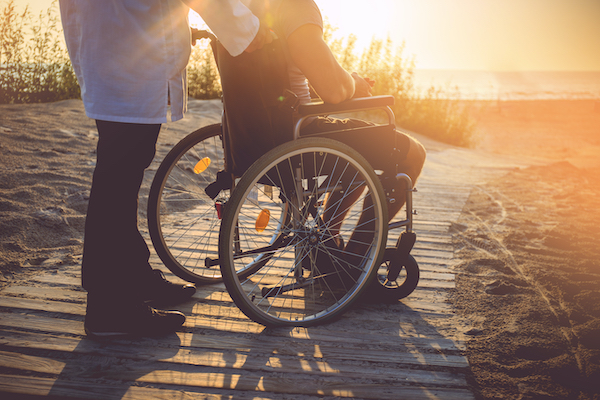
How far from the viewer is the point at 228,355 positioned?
1523 millimetres

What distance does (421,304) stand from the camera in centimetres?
197

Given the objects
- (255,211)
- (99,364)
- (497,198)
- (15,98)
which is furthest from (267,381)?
(15,98)

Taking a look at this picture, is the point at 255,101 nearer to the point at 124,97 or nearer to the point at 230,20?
the point at 230,20

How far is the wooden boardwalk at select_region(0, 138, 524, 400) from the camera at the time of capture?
1349mm

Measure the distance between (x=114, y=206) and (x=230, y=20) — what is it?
2.52 ft

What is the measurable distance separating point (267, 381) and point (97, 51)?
1232 millimetres

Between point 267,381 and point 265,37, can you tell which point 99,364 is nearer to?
point 267,381

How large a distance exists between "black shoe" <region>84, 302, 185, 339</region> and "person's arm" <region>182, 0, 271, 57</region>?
1022 millimetres

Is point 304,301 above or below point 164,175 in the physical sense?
below

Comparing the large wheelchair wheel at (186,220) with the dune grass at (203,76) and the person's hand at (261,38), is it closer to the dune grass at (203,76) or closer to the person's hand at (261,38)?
the person's hand at (261,38)

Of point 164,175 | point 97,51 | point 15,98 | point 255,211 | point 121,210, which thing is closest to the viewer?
point 97,51

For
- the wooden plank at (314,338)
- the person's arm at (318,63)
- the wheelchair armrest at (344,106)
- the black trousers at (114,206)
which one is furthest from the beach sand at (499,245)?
the person's arm at (318,63)

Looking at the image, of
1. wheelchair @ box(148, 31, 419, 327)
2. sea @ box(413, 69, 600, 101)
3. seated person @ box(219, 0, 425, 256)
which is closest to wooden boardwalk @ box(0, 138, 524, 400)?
wheelchair @ box(148, 31, 419, 327)

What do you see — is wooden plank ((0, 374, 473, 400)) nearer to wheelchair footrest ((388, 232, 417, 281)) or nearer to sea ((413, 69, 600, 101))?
wheelchair footrest ((388, 232, 417, 281))
